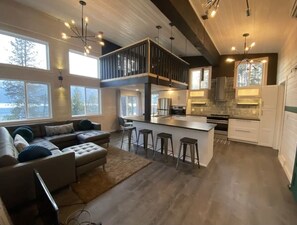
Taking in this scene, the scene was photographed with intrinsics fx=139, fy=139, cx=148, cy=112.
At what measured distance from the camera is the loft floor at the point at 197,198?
1888 millimetres

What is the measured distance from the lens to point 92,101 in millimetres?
6105

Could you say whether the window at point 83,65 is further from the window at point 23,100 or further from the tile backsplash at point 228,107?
the tile backsplash at point 228,107

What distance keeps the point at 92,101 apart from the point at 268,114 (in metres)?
6.81

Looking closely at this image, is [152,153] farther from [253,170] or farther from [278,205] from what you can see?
[278,205]

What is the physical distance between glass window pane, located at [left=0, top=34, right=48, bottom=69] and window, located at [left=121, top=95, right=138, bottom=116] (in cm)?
377

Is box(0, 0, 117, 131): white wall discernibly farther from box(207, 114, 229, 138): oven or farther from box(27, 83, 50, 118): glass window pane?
box(207, 114, 229, 138): oven

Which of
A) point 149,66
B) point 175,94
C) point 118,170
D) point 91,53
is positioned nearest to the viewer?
point 118,170

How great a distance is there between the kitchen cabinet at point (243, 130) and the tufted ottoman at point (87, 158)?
16.3 ft

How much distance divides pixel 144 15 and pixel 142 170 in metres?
4.09

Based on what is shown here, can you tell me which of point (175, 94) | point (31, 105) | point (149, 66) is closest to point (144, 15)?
point (149, 66)

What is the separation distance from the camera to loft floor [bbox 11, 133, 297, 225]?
189 cm

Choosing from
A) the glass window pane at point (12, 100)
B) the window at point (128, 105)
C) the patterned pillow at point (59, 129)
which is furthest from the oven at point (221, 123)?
the glass window pane at point (12, 100)

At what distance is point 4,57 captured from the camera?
382 cm

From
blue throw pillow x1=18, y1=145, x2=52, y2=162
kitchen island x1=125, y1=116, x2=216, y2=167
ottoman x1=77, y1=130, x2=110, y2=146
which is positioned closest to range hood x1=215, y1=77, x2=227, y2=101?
kitchen island x1=125, y1=116, x2=216, y2=167
